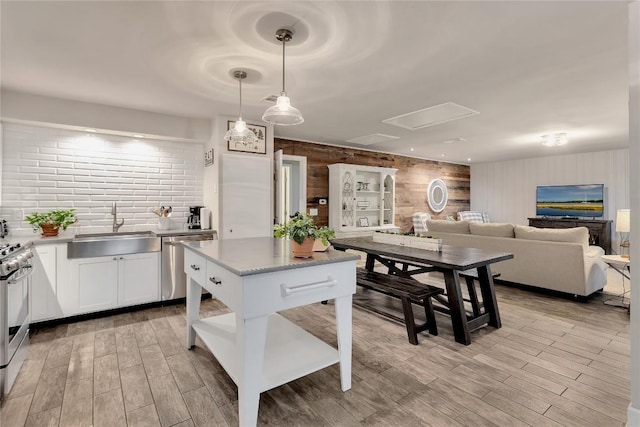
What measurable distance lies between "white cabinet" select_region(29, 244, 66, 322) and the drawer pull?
2.82 meters

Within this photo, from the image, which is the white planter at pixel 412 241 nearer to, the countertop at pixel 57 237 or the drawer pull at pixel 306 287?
the drawer pull at pixel 306 287

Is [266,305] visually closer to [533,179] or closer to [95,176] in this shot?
[95,176]

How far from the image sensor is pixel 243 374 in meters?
1.59

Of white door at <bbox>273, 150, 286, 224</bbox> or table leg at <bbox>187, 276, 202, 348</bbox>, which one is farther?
white door at <bbox>273, 150, 286, 224</bbox>

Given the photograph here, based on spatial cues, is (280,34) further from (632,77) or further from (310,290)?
(632,77)

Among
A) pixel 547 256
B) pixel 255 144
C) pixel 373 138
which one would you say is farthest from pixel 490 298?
pixel 255 144

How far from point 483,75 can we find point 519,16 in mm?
905

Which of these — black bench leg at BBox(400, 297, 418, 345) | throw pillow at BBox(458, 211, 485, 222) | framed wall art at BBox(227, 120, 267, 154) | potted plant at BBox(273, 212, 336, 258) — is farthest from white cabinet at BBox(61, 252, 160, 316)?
throw pillow at BBox(458, 211, 485, 222)

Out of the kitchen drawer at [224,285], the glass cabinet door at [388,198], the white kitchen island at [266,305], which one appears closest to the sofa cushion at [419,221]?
the glass cabinet door at [388,198]

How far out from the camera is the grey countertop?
64.2 inches

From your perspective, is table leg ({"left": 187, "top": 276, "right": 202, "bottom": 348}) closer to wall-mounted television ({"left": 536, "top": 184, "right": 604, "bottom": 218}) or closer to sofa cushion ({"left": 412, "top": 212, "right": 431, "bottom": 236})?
sofa cushion ({"left": 412, "top": 212, "right": 431, "bottom": 236})

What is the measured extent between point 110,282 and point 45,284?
53 centimetres

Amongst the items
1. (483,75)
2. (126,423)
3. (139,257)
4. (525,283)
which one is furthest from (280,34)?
(525,283)

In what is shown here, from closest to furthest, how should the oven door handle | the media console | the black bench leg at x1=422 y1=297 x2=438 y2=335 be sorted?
the oven door handle < the black bench leg at x1=422 y1=297 x2=438 y2=335 < the media console
